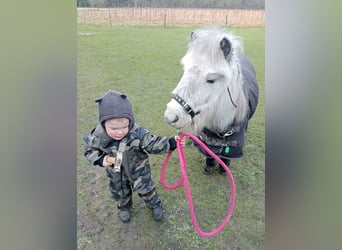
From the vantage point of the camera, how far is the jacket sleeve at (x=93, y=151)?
1067 mm

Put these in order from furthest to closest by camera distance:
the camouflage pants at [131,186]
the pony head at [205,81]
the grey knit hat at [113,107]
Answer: the camouflage pants at [131,186] < the pony head at [205,81] < the grey knit hat at [113,107]

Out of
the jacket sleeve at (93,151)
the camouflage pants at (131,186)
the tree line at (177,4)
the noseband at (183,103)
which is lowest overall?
the camouflage pants at (131,186)

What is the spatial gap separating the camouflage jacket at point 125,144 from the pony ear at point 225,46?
36 centimetres

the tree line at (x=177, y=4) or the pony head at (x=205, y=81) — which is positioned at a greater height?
the tree line at (x=177, y=4)

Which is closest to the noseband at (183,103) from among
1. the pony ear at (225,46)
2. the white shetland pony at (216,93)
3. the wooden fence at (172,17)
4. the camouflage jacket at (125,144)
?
the white shetland pony at (216,93)

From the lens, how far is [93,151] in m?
1.08

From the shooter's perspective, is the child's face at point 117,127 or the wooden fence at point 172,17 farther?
the wooden fence at point 172,17

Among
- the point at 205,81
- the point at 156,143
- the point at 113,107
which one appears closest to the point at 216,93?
the point at 205,81

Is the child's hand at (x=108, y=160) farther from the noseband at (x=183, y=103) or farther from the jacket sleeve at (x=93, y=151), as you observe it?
the noseband at (x=183, y=103)

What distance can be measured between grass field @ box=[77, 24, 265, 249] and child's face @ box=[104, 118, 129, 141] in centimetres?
19
